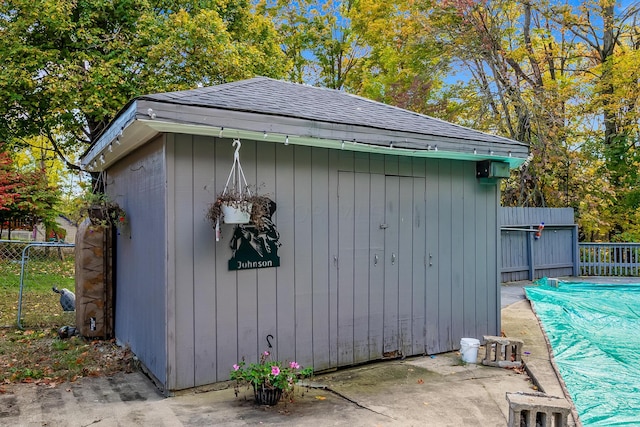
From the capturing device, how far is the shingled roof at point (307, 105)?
11.6 feet

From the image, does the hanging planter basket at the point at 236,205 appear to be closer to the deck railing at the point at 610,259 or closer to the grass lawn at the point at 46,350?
the grass lawn at the point at 46,350

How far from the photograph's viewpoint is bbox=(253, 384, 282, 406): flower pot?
3258 mm

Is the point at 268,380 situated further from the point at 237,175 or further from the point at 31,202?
the point at 31,202

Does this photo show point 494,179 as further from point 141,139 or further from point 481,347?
point 141,139

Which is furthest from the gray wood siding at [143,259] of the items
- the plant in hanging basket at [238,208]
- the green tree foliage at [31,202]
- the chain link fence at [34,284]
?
the green tree foliage at [31,202]

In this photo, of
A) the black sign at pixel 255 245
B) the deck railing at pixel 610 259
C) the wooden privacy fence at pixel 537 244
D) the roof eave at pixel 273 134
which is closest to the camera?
the roof eave at pixel 273 134

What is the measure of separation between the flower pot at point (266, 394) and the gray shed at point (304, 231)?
18.2 inches

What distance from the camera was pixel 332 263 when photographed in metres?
4.18

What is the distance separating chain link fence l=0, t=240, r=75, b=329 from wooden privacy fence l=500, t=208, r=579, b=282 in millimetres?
8171

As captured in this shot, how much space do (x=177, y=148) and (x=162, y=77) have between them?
826cm

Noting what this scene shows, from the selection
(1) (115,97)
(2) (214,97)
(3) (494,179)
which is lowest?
(3) (494,179)

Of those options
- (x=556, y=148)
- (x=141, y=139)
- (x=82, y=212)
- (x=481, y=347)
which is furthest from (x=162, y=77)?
(x=556, y=148)

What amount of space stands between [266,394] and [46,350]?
2.89m

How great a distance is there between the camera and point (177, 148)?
11.2ft
